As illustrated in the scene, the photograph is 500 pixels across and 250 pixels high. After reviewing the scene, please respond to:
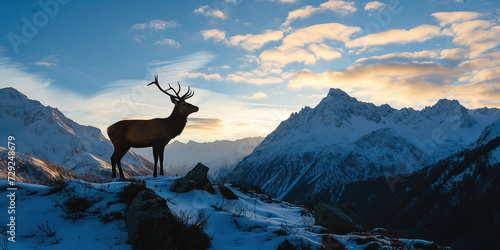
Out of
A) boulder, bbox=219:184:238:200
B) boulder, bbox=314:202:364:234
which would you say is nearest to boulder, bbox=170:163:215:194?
boulder, bbox=219:184:238:200

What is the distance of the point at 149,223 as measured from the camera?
8570mm

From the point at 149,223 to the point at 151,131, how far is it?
875 cm

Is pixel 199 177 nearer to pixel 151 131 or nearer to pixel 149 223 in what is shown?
pixel 151 131

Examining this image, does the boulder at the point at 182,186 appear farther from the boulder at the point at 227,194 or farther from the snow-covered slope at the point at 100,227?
the snow-covered slope at the point at 100,227

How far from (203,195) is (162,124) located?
4.98 meters

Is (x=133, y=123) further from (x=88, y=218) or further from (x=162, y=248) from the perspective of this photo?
(x=162, y=248)

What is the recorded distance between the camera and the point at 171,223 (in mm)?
8750

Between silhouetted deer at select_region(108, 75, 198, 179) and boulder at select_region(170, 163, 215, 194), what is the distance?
2470 millimetres

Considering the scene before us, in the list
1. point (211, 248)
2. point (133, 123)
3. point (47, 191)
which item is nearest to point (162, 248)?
point (211, 248)

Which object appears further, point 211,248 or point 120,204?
point 120,204

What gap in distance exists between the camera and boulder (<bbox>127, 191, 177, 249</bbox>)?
8367 mm

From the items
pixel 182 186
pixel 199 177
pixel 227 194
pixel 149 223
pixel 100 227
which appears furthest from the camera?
pixel 227 194

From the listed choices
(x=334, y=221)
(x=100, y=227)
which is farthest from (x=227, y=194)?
(x=100, y=227)

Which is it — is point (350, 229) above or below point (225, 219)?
below
